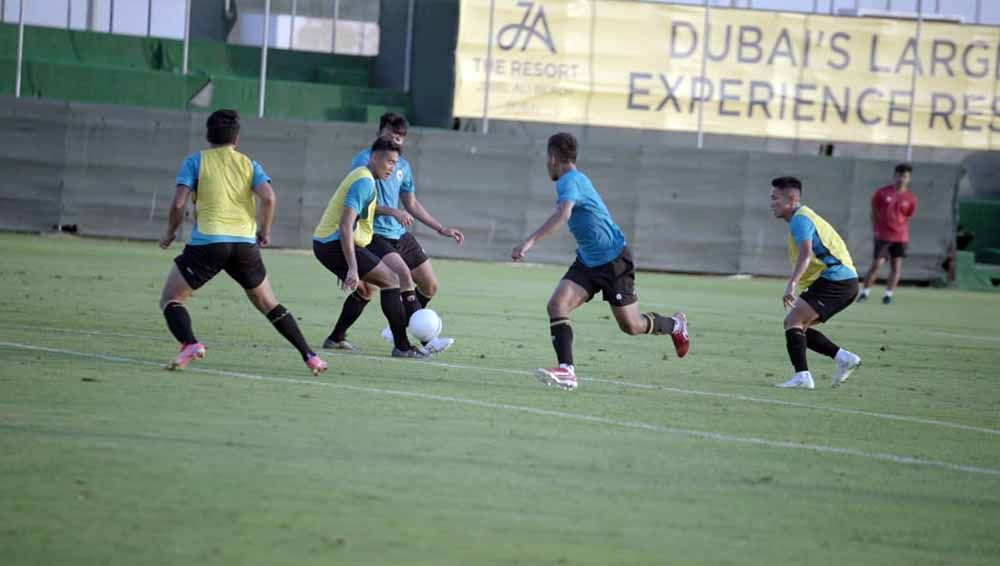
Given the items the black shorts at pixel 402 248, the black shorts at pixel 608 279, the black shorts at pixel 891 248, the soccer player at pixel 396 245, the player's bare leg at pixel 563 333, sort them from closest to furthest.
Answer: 1. the player's bare leg at pixel 563 333
2. the black shorts at pixel 608 279
3. the soccer player at pixel 396 245
4. the black shorts at pixel 402 248
5. the black shorts at pixel 891 248

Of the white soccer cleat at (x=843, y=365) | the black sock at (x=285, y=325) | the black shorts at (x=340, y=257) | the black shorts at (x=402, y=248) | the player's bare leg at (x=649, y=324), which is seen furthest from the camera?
the black shorts at (x=402, y=248)

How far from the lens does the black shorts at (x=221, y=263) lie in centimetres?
1047

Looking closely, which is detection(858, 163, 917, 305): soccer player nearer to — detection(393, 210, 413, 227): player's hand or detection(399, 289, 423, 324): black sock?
detection(399, 289, 423, 324): black sock

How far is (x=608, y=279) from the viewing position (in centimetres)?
1120

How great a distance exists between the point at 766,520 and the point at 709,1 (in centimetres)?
2552

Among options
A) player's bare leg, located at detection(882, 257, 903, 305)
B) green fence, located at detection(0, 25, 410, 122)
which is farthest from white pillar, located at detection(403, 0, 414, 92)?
player's bare leg, located at detection(882, 257, 903, 305)

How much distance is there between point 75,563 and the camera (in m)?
5.36

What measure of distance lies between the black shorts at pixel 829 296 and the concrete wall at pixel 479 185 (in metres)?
15.8

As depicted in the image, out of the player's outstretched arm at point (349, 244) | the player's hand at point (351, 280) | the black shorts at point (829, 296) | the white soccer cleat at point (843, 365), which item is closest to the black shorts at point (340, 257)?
the player's outstretched arm at point (349, 244)

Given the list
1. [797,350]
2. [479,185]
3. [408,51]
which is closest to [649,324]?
[797,350]

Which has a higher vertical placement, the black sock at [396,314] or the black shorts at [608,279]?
the black shorts at [608,279]

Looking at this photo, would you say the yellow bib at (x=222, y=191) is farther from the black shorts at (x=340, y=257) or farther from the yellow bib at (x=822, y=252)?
the yellow bib at (x=822, y=252)

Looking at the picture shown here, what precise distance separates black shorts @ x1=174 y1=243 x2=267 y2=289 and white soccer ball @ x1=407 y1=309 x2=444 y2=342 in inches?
86.9

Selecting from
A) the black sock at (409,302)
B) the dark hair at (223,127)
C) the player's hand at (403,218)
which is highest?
the dark hair at (223,127)
